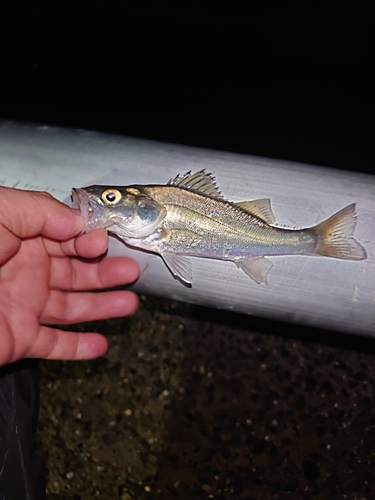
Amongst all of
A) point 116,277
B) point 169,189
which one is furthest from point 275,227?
point 116,277

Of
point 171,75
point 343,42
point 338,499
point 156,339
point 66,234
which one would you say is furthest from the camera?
point 171,75

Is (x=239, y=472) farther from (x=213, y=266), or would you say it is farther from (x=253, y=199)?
(x=253, y=199)

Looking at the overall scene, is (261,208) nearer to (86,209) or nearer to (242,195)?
(242,195)

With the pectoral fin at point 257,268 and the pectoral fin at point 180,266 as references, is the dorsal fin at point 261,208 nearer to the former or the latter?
the pectoral fin at point 257,268

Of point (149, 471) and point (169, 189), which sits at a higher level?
point (169, 189)

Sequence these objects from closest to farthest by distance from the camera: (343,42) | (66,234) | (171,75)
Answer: (66,234), (343,42), (171,75)

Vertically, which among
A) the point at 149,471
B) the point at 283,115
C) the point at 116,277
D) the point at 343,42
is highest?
the point at 343,42

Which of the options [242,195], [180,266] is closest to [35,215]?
[180,266]
